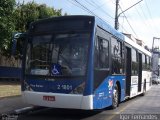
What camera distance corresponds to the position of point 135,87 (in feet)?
69.5

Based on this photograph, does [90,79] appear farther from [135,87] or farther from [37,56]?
[135,87]

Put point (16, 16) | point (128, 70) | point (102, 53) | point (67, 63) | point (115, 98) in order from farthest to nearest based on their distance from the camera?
point (16, 16) → point (128, 70) → point (115, 98) → point (102, 53) → point (67, 63)

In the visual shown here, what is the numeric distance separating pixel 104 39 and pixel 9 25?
1263 centimetres

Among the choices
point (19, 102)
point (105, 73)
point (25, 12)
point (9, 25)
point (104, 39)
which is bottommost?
point (19, 102)

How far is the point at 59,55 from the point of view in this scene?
41.0 ft

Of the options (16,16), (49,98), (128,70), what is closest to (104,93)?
(49,98)

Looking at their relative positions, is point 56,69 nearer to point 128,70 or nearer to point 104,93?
point 104,93

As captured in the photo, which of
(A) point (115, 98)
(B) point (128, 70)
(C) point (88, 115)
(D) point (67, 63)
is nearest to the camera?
(D) point (67, 63)

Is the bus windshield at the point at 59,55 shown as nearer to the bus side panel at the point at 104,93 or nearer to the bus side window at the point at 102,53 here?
the bus side window at the point at 102,53

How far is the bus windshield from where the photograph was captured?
40.4 feet

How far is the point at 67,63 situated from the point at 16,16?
19283mm

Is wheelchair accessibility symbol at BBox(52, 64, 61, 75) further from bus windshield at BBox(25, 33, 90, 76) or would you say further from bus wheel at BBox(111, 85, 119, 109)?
bus wheel at BBox(111, 85, 119, 109)

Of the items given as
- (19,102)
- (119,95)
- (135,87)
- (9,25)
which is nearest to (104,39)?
(119,95)

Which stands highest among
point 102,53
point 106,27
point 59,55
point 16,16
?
point 16,16
